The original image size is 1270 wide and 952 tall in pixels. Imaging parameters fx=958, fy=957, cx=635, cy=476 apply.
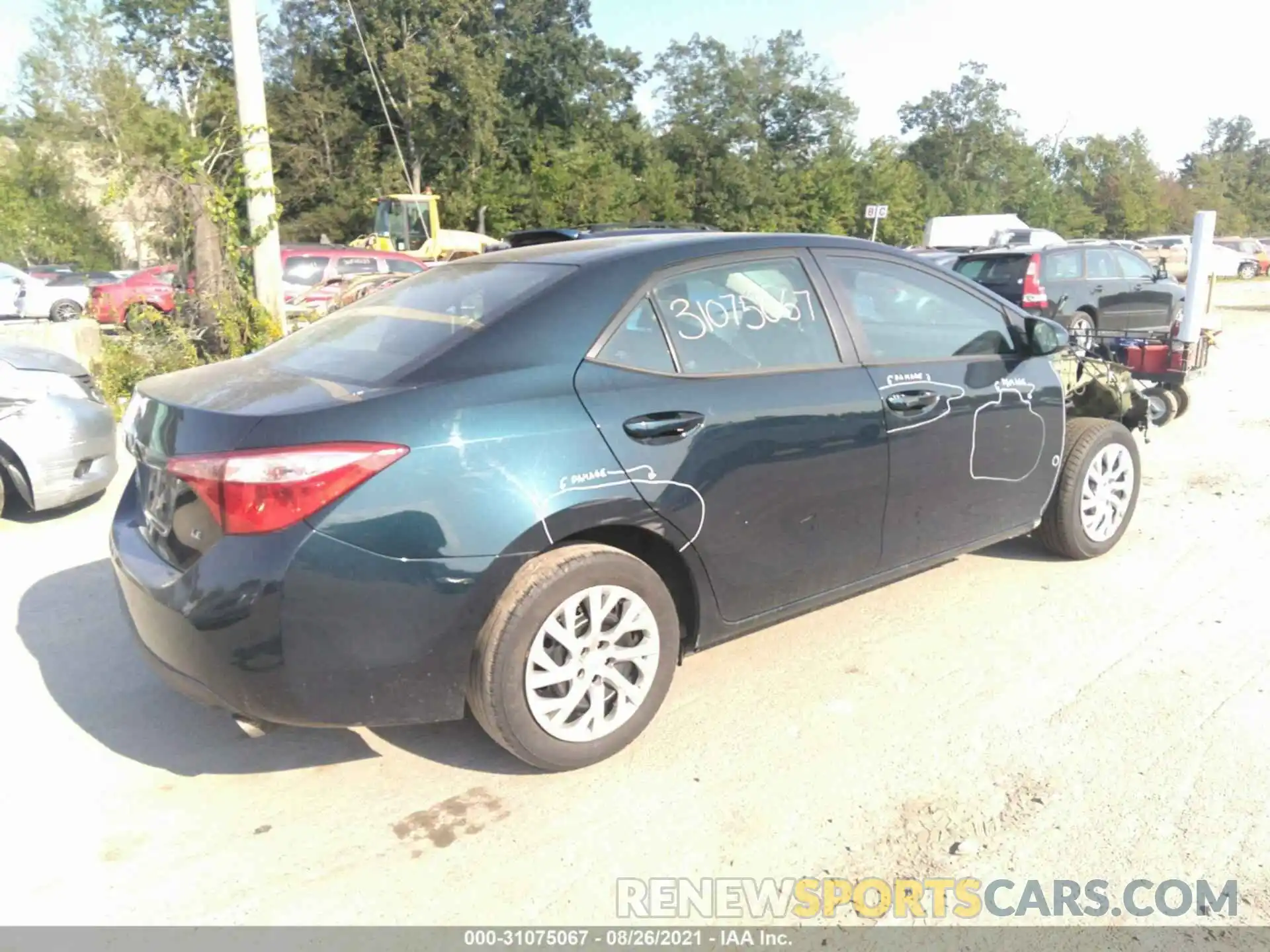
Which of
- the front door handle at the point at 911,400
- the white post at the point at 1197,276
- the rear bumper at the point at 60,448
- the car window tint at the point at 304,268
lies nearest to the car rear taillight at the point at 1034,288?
the white post at the point at 1197,276

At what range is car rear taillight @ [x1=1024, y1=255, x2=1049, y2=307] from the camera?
42.1 ft

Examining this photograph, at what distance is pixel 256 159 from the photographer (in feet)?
31.4

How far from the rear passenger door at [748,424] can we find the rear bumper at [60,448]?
161 inches

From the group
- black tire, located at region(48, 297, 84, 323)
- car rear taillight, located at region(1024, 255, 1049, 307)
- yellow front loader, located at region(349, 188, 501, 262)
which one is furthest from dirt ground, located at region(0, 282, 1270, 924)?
yellow front loader, located at region(349, 188, 501, 262)

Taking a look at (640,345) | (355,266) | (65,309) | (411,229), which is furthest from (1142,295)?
(65,309)

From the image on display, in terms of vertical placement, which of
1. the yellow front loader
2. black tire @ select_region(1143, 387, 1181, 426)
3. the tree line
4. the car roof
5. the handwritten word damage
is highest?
the tree line

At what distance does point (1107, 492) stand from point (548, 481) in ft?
11.1

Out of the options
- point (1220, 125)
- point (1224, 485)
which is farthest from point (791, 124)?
point (1220, 125)

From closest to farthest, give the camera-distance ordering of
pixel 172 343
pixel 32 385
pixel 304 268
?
pixel 32 385 → pixel 172 343 → pixel 304 268

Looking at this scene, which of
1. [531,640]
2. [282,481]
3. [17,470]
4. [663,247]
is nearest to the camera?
[282,481]

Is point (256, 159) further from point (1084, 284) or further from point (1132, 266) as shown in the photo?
point (1132, 266)

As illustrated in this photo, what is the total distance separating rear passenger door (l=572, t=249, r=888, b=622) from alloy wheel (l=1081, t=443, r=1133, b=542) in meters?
1.69

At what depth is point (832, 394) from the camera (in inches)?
142

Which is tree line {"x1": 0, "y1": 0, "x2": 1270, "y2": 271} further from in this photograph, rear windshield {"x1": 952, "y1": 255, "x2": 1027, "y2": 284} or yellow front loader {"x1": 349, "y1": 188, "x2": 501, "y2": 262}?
rear windshield {"x1": 952, "y1": 255, "x2": 1027, "y2": 284}
